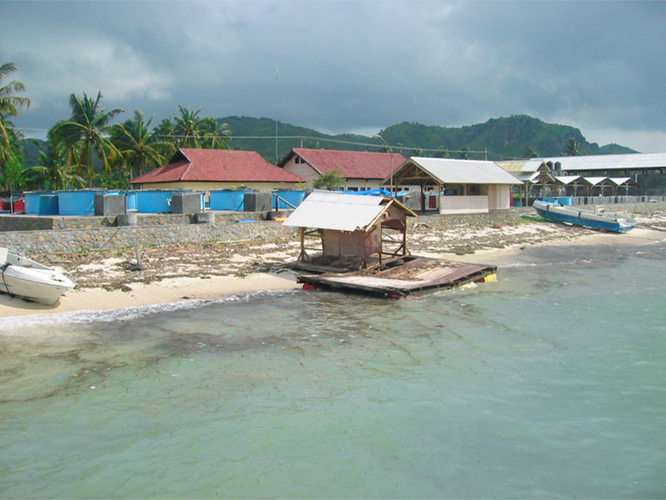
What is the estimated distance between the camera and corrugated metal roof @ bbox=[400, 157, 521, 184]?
34812 millimetres

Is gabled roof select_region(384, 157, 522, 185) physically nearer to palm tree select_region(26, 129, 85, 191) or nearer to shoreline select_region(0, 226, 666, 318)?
shoreline select_region(0, 226, 666, 318)

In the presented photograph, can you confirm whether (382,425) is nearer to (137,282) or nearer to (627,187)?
(137,282)

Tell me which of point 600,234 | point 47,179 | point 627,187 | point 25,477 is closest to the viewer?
point 25,477

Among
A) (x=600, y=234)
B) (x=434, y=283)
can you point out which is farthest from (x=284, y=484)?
(x=600, y=234)

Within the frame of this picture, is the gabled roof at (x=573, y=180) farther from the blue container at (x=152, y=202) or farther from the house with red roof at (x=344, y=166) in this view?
the blue container at (x=152, y=202)

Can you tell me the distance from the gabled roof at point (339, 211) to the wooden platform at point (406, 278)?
5.65 feet

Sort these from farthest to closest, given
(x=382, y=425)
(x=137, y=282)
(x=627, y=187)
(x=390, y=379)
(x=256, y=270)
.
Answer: (x=627, y=187) < (x=256, y=270) < (x=137, y=282) < (x=390, y=379) < (x=382, y=425)

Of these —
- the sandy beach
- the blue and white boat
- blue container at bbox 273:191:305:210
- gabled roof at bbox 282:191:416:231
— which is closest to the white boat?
the sandy beach

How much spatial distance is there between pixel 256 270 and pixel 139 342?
8.20 meters

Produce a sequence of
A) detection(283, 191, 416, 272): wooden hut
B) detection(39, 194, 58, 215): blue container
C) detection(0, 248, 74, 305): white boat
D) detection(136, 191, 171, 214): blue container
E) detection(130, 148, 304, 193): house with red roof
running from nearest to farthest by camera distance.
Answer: detection(0, 248, 74, 305): white boat
detection(283, 191, 416, 272): wooden hut
detection(39, 194, 58, 215): blue container
detection(136, 191, 171, 214): blue container
detection(130, 148, 304, 193): house with red roof

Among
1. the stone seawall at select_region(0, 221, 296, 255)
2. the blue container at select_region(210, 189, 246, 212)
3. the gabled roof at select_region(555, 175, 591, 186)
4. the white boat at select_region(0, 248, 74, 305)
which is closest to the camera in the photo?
the white boat at select_region(0, 248, 74, 305)

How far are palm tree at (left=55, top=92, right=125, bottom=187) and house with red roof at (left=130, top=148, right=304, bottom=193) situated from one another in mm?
3543

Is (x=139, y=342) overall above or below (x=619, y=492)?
above

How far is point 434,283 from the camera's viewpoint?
683 inches
